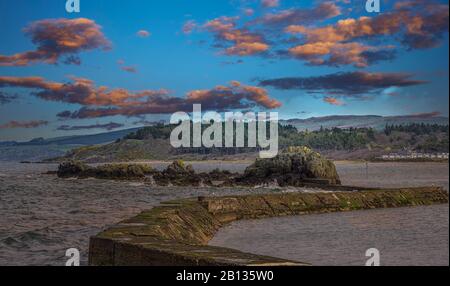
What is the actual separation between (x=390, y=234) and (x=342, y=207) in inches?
477

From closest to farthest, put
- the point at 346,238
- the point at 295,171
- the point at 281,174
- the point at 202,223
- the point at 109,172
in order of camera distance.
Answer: the point at 346,238 < the point at 202,223 < the point at 281,174 < the point at 295,171 < the point at 109,172

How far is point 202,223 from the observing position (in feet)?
76.2

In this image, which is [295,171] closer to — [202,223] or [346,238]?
[202,223]

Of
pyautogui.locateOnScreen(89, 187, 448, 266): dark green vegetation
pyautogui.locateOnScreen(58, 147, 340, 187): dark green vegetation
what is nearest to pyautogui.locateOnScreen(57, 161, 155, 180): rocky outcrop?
pyautogui.locateOnScreen(58, 147, 340, 187): dark green vegetation

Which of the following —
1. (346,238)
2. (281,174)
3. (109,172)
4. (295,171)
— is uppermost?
(295,171)

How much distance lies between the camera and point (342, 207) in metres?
35.1

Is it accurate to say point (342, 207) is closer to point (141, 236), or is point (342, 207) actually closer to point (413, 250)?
point (413, 250)

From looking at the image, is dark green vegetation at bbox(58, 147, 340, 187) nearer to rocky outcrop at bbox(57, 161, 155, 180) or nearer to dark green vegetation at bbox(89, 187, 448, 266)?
rocky outcrop at bbox(57, 161, 155, 180)

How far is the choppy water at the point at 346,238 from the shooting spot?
16797 millimetres

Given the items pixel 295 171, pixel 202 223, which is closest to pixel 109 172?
pixel 295 171

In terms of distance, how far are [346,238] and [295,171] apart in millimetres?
50948

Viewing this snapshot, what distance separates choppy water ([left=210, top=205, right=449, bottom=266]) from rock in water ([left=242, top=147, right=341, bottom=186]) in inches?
1395

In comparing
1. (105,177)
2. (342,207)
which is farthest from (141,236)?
(105,177)

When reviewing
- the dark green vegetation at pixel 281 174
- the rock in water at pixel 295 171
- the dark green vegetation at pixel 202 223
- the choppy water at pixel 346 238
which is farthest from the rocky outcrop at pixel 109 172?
the choppy water at pixel 346 238
